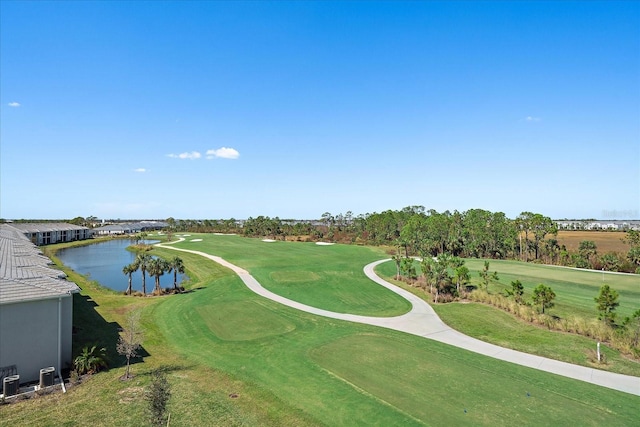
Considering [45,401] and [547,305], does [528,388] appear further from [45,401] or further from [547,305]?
[45,401]

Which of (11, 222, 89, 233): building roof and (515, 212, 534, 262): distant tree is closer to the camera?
(515, 212, 534, 262): distant tree

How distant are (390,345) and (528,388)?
6475 mm

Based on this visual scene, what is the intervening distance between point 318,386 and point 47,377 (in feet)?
33.7

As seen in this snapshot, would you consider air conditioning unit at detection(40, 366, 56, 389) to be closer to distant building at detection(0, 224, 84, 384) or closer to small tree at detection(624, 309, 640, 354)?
distant building at detection(0, 224, 84, 384)

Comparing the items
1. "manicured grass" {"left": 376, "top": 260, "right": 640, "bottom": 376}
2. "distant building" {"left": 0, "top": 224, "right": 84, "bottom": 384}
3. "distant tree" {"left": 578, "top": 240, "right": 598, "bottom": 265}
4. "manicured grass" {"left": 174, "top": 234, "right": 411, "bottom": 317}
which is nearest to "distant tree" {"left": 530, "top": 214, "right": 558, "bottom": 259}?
"distant tree" {"left": 578, "top": 240, "right": 598, "bottom": 265}

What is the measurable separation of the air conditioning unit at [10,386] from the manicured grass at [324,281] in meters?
18.1

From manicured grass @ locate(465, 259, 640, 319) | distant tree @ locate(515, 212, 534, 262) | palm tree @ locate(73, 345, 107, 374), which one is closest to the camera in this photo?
palm tree @ locate(73, 345, 107, 374)

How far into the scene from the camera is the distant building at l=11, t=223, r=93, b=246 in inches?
2783

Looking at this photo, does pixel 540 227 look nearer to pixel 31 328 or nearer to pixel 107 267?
pixel 31 328

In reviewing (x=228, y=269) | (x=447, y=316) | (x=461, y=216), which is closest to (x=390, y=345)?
(x=447, y=316)

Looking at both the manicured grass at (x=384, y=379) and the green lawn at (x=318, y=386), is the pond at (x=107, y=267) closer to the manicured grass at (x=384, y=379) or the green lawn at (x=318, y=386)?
the green lawn at (x=318, y=386)

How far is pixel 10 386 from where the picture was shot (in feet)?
38.8

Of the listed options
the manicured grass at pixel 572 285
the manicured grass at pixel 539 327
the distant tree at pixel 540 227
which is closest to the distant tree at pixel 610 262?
the manicured grass at pixel 572 285

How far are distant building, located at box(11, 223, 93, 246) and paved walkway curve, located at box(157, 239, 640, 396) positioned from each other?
213ft
